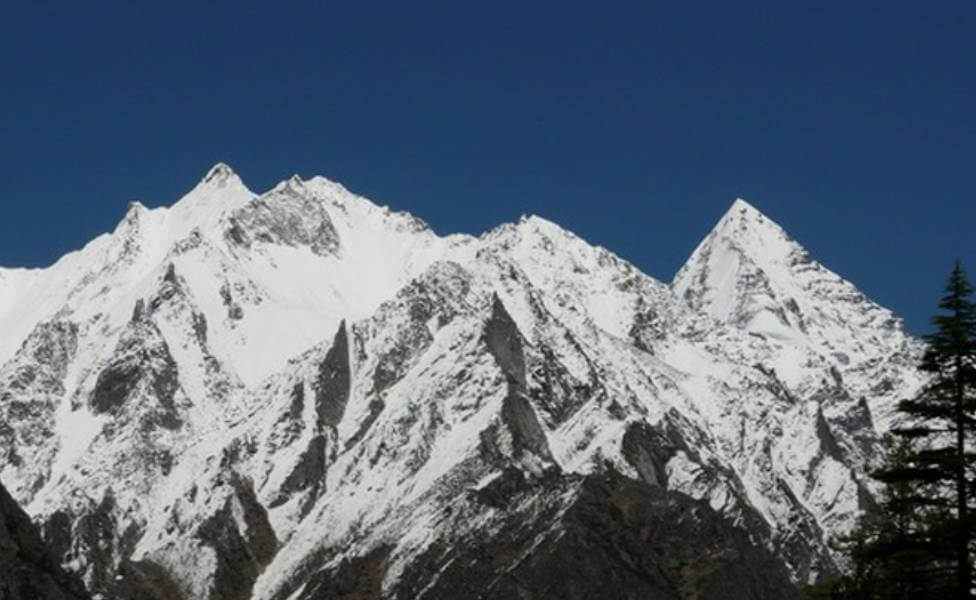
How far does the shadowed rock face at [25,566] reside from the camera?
5851 inches

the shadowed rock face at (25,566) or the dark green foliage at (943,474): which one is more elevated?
the shadowed rock face at (25,566)

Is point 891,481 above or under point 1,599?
under

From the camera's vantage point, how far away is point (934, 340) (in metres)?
65.2

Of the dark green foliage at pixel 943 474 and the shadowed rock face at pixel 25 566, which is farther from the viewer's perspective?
the shadowed rock face at pixel 25 566

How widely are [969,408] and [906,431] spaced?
2591mm

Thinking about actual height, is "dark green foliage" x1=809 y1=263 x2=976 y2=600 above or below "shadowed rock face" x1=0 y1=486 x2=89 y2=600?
below

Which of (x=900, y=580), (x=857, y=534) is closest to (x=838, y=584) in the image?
(x=857, y=534)

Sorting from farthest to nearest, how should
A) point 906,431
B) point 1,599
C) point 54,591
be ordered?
1. point 54,591
2. point 1,599
3. point 906,431

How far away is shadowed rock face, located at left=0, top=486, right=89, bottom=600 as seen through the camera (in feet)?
488

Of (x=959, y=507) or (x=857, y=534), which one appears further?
(x=857, y=534)

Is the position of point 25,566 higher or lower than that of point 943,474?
higher

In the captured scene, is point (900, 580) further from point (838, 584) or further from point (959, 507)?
point (838, 584)

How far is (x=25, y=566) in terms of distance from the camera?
15538 cm

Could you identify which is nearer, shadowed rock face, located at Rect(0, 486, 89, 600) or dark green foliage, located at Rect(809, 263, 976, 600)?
dark green foliage, located at Rect(809, 263, 976, 600)
